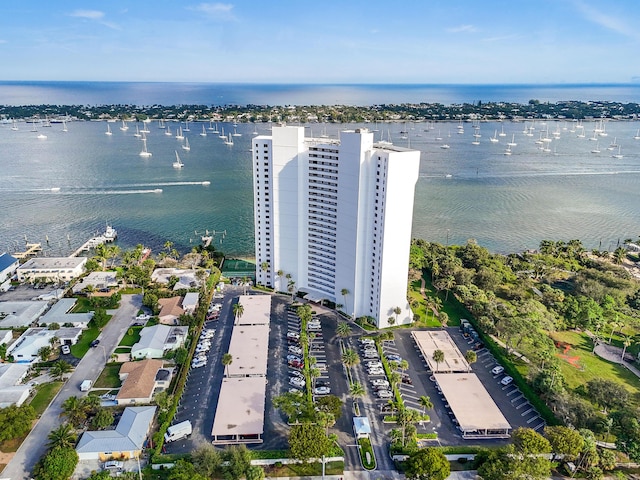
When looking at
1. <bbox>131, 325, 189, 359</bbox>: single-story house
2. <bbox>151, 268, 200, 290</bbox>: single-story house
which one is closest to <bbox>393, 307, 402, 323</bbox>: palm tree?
<bbox>131, 325, 189, 359</bbox>: single-story house

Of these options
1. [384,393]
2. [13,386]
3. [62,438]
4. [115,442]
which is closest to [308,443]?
[384,393]

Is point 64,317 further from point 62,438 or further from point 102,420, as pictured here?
point 62,438

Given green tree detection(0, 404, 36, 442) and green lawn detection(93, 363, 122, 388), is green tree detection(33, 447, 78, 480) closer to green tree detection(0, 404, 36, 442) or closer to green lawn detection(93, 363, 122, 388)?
green tree detection(0, 404, 36, 442)

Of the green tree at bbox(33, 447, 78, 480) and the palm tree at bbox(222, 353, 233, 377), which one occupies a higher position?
the palm tree at bbox(222, 353, 233, 377)

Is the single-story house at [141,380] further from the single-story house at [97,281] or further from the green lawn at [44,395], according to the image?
the single-story house at [97,281]

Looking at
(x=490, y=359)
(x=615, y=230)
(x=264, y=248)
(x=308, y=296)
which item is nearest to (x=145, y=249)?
(x=264, y=248)

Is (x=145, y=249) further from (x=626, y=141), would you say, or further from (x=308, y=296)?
(x=626, y=141)

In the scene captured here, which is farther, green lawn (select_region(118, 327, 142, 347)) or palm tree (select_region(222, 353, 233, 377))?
green lawn (select_region(118, 327, 142, 347))
